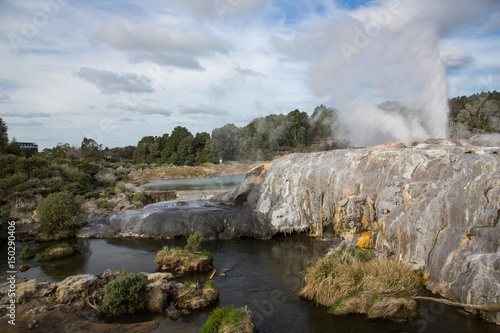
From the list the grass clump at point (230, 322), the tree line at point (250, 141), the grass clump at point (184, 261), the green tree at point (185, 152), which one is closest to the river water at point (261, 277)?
the grass clump at point (184, 261)

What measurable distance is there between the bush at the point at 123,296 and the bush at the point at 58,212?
12.1m

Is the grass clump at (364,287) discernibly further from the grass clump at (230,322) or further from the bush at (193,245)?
the bush at (193,245)

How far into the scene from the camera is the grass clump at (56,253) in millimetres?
17203

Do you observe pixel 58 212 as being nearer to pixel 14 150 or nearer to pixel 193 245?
pixel 193 245

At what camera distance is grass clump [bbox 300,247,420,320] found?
1040 centimetres

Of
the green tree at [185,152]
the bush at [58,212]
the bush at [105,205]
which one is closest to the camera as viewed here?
the bush at [58,212]

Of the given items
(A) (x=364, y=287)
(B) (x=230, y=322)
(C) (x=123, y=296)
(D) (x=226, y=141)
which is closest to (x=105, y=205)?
(C) (x=123, y=296)

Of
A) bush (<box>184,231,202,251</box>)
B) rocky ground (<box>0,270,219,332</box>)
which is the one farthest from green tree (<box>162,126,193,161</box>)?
rocky ground (<box>0,270,219,332</box>)

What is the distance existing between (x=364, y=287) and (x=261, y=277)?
16.0 feet

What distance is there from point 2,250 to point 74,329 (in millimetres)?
12697

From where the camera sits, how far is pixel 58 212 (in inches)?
831

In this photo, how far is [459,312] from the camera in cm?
1051

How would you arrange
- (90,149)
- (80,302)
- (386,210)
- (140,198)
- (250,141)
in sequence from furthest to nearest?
(90,149) → (250,141) → (140,198) → (386,210) → (80,302)

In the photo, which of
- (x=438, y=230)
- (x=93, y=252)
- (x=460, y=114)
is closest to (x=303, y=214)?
(x=438, y=230)
